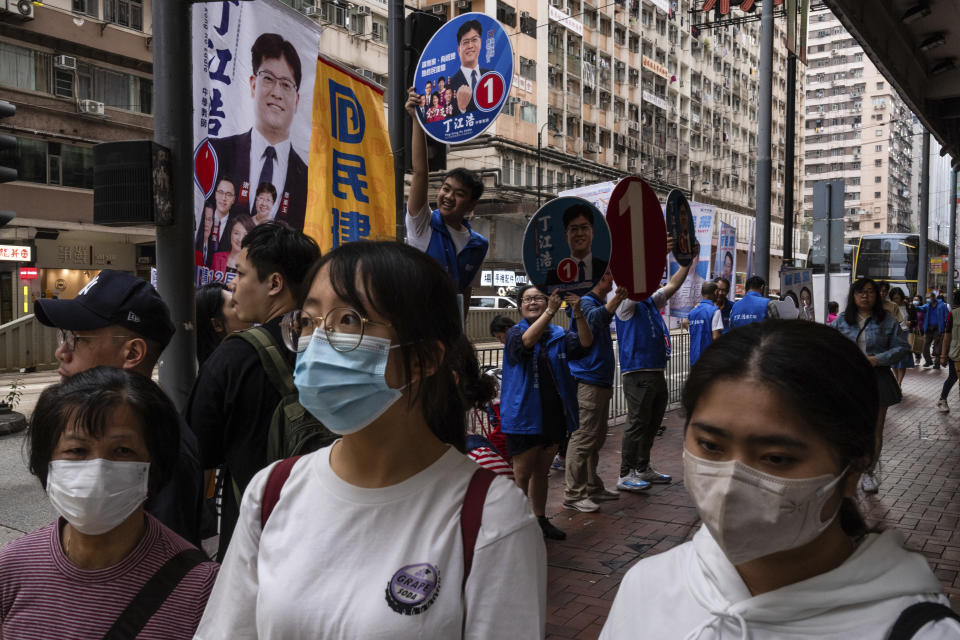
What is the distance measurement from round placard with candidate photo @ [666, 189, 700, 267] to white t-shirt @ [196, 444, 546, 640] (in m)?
4.69

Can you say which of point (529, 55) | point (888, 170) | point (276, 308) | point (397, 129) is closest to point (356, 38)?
point (529, 55)

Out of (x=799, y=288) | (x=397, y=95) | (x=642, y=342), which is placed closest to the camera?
(x=397, y=95)

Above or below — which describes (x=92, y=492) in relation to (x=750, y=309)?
below

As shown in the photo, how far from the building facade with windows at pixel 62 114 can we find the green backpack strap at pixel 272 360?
23104mm

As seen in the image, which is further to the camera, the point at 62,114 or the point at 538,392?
the point at 62,114

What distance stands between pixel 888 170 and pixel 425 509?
10790cm

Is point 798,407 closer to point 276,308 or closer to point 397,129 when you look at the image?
point 276,308

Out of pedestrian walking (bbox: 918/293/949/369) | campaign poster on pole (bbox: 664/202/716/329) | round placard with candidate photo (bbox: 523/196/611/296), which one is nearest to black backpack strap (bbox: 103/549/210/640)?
round placard with candidate photo (bbox: 523/196/611/296)

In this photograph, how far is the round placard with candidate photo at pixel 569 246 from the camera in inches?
178

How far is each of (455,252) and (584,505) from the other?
107 inches

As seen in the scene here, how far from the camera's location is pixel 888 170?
95.6m

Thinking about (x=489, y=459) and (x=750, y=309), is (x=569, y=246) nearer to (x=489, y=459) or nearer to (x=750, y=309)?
(x=489, y=459)

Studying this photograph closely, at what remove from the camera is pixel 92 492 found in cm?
188

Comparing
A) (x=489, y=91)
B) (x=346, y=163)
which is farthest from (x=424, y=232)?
(x=346, y=163)
